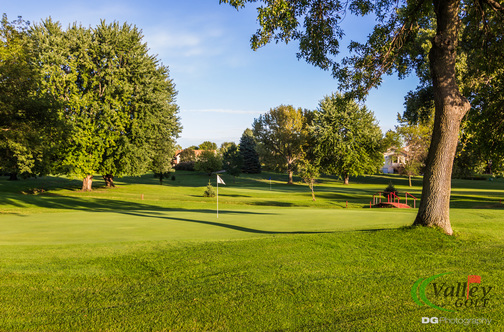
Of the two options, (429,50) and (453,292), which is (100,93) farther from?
(453,292)

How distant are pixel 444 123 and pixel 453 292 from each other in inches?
232

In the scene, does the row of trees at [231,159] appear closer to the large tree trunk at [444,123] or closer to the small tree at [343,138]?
the small tree at [343,138]

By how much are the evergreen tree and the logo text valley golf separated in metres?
84.5

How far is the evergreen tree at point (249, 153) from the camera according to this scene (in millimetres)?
91300

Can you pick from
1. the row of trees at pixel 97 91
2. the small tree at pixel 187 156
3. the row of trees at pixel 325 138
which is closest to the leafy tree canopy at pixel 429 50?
Result: the row of trees at pixel 97 91

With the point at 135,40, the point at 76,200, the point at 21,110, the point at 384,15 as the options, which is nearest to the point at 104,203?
the point at 76,200

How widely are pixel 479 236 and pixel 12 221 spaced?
19.0 m

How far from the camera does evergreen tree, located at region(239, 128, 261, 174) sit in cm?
9130

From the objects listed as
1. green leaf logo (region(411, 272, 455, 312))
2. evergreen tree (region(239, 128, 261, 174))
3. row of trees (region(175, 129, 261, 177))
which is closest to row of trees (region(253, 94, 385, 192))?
row of trees (region(175, 129, 261, 177))

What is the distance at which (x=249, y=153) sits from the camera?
9269 centimetres

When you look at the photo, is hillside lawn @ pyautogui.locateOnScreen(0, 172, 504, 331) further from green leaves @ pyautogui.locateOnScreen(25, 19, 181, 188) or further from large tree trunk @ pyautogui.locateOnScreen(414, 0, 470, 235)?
green leaves @ pyautogui.locateOnScreen(25, 19, 181, 188)

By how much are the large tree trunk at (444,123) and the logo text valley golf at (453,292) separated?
4178 millimetres

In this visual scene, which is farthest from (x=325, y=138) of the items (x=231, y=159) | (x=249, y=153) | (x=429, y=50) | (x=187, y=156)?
(x=187, y=156)

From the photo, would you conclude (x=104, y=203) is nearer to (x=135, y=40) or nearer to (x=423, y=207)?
(x=135, y=40)
